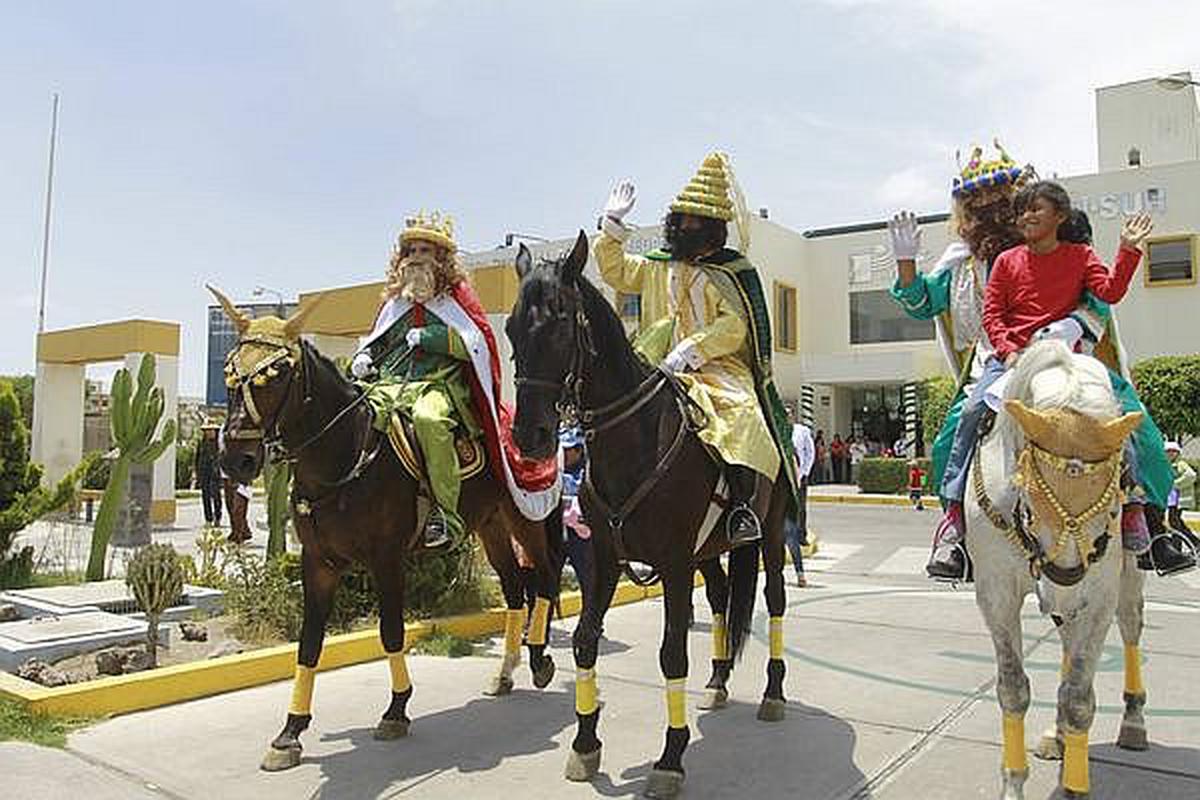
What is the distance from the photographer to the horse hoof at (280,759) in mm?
4469

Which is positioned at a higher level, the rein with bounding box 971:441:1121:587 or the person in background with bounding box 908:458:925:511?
the rein with bounding box 971:441:1121:587

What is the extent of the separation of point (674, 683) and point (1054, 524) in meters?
1.81

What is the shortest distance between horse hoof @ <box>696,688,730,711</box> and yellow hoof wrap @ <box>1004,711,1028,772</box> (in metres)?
2.03

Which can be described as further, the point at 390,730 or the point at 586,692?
the point at 390,730

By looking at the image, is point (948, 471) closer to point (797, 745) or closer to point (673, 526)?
point (673, 526)

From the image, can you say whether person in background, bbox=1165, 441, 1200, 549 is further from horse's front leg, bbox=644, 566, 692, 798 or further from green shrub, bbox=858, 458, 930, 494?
green shrub, bbox=858, 458, 930, 494

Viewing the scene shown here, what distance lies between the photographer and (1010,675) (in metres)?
3.79

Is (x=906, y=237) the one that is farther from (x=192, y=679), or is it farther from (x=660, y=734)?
(x=192, y=679)

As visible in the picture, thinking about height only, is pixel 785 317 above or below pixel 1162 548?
above

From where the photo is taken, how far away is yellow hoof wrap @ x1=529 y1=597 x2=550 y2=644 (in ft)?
20.2

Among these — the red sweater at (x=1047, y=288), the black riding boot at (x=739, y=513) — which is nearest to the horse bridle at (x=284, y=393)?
the black riding boot at (x=739, y=513)

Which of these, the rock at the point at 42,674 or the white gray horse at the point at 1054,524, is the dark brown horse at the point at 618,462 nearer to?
the white gray horse at the point at 1054,524

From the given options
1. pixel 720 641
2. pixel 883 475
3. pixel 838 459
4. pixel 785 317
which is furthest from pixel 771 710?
pixel 785 317

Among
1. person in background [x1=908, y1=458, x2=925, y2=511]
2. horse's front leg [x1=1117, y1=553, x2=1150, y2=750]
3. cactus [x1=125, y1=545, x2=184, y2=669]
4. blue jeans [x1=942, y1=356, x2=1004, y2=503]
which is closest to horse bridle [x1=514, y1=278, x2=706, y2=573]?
blue jeans [x1=942, y1=356, x2=1004, y2=503]
